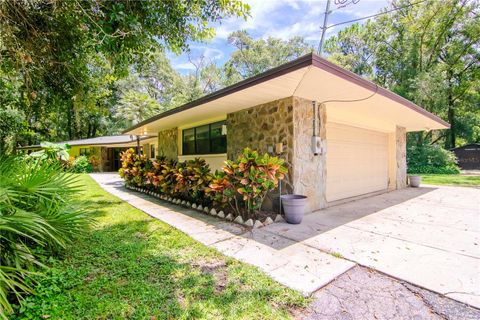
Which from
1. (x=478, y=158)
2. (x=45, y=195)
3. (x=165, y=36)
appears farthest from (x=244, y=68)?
(x=45, y=195)

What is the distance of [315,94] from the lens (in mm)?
5242

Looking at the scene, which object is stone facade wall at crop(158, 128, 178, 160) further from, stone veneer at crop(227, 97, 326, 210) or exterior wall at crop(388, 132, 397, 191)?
exterior wall at crop(388, 132, 397, 191)

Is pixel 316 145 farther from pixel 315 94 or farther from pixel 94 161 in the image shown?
pixel 94 161

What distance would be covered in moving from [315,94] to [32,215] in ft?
17.1

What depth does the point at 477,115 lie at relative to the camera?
22531 millimetres

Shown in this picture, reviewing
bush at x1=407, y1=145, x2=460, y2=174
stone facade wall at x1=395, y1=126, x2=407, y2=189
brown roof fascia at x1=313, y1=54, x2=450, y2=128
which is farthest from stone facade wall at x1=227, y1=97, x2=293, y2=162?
bush at x1=407, y1=145, x2=460, y2=174

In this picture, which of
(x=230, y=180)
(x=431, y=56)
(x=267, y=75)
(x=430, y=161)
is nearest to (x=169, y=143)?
(x=230, y=180)

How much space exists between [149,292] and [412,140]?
75.2 ft

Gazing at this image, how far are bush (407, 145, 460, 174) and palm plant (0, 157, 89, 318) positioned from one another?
19966 mm

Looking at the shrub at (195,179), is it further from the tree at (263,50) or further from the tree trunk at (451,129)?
the tree trunk at (451,129)

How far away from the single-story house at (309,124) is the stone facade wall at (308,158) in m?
0.02

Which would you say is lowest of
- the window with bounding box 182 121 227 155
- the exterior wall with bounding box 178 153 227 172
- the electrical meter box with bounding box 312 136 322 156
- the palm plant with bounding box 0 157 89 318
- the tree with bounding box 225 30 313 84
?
the palm plant with bounding box 0 157 89 318

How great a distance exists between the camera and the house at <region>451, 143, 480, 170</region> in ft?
60.3

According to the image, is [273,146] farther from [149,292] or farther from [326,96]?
[149,292]
